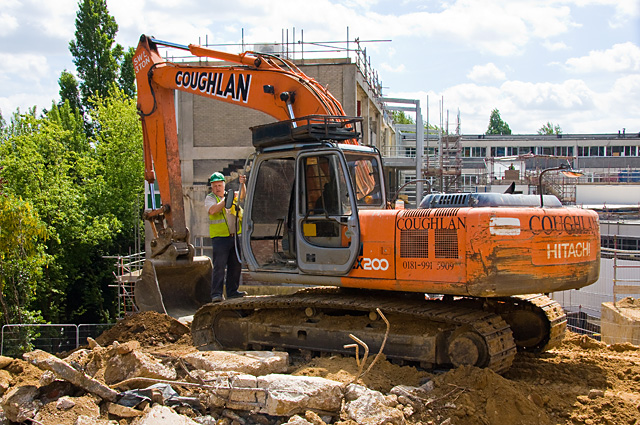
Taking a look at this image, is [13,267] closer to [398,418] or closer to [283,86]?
[283,86]

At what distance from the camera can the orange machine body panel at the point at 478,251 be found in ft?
19.7

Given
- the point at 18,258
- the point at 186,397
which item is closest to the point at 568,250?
the point at 186,397

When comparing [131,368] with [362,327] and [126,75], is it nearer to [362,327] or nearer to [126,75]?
[362,327]

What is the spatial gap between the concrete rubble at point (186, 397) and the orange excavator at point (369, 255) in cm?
87

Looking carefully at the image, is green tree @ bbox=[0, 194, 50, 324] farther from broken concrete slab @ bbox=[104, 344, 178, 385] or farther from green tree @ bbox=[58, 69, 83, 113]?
green tree @ bbox=[58, 69, 83, 113]

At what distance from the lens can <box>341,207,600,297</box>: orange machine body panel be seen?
601 cm

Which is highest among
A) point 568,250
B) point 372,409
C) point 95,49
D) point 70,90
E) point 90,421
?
point 95,49

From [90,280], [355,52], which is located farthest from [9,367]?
[90,280]

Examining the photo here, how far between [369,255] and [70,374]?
126 inches

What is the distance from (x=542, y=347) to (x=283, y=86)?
4681mm

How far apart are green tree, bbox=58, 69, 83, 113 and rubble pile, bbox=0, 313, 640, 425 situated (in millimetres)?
34582

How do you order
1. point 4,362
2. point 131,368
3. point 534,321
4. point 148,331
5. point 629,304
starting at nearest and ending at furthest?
point 131,368 < point 4,362 < point 534,321 < point 148,331 < point 629,304

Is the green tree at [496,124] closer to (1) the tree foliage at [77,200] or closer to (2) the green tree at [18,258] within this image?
(1) the tree foliage at [77,200]

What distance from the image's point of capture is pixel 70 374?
5.94 m
